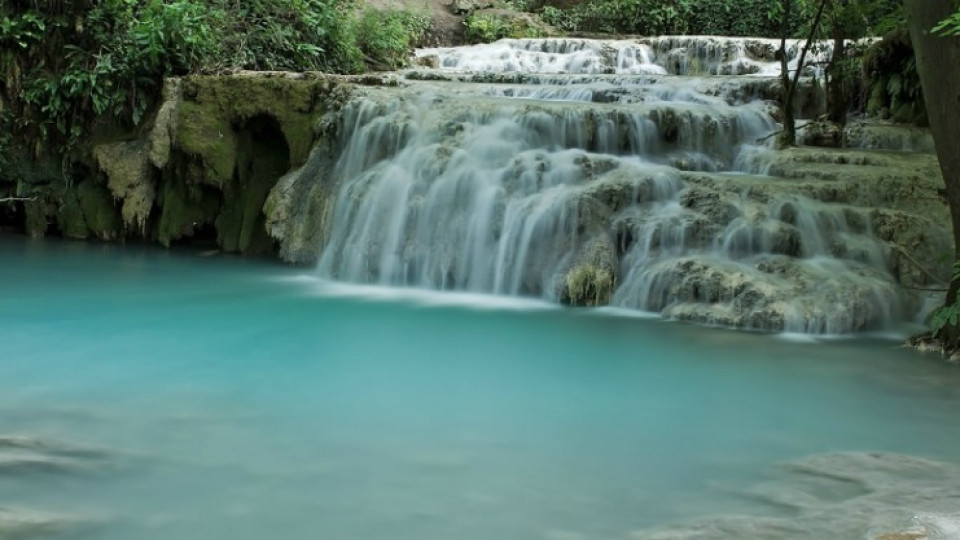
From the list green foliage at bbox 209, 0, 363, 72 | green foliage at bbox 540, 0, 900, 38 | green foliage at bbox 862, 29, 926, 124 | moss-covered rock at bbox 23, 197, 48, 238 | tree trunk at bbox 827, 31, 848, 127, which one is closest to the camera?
tree trunk at bbox 827, 31, 848, 127

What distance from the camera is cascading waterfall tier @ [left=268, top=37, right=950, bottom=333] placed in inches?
280

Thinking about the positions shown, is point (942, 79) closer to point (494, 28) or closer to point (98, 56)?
point (98, 56)

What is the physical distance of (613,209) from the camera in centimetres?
815

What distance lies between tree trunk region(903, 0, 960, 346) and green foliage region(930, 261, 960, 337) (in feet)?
0.28

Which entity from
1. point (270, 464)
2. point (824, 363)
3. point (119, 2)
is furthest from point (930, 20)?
point (119, 2)

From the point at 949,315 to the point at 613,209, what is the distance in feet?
10.5

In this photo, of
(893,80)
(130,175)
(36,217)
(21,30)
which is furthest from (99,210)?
(893,80)

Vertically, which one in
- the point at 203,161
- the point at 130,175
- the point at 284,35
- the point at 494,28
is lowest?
the point at 130,175

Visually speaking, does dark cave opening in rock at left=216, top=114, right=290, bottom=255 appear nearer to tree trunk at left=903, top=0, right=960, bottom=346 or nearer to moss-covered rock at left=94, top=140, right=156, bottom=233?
moss-covered rock at left=94, top=140, right=156, bottom=233

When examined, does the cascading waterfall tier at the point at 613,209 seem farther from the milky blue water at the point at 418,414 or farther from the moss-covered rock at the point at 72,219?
the moss-covered rock at the point at 72,219

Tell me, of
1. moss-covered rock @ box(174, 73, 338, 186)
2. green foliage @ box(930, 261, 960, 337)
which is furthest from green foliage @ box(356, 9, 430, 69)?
green foliage @ box(930, 261, 960, 337)

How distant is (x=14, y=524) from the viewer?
116 inches

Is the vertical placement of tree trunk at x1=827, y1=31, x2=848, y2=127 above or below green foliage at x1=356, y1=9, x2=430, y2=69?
below

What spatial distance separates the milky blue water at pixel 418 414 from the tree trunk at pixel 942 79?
4.00ft
